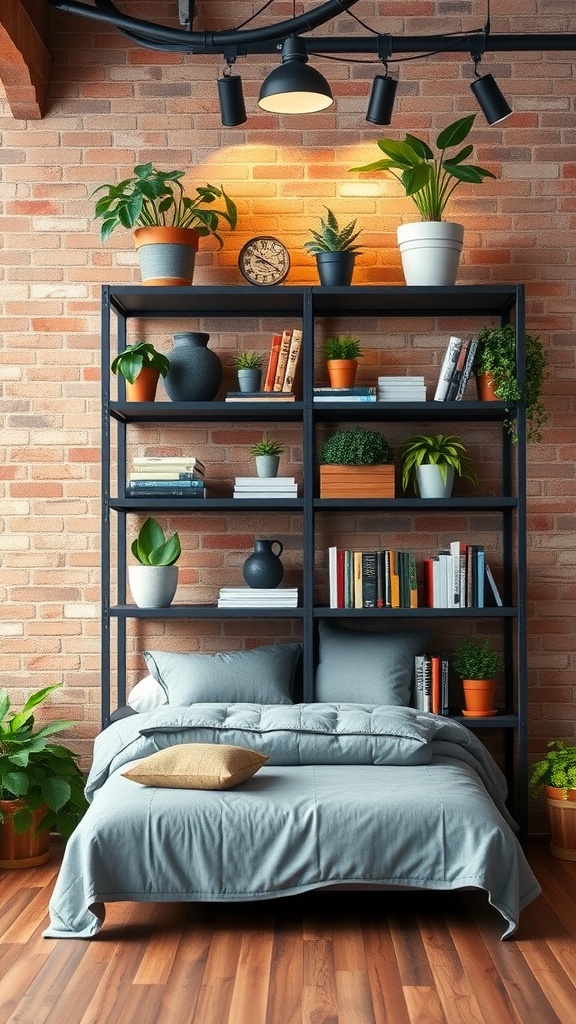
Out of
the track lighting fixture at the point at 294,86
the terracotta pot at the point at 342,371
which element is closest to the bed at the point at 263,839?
the terracotta pot at the point at 342,371

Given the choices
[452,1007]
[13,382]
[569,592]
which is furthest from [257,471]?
[452,1007]

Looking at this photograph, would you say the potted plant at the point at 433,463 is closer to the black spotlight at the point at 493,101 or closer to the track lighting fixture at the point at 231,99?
the black spotlight at the point at 493,101

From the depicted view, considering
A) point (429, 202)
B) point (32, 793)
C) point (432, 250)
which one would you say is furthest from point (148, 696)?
point (429, 202)

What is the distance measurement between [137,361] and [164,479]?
1.54 feet

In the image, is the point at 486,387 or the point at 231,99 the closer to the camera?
the point at 231,99

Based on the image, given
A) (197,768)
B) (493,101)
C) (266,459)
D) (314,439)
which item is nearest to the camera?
(197,768)

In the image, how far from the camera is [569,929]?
331 centimetres

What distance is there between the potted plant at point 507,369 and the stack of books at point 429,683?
948 mm

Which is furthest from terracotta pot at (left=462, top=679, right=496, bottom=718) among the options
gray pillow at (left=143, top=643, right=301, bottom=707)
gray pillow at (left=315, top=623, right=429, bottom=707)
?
gray pillow at (left=143, top=643, right=301, bottom=707)

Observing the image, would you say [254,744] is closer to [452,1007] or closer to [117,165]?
[452,1007]

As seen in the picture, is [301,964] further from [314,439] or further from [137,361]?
[137,361]

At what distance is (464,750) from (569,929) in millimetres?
750

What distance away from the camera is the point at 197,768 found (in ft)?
10.9

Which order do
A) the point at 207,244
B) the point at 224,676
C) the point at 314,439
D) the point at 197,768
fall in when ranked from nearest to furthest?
the point at 197,768 → the point at 224,676 → the point at 314,439 → the point at 207,244
